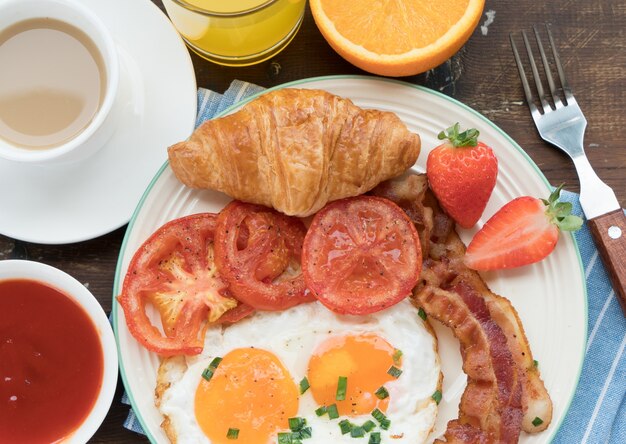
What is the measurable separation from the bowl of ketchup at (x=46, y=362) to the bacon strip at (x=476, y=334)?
136 centimetres

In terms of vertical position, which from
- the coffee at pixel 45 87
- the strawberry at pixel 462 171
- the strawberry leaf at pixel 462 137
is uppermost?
the coffee at pixel 45 87

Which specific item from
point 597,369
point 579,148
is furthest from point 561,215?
point 597,369

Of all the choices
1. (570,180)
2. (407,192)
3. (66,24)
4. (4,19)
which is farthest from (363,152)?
(4,19)

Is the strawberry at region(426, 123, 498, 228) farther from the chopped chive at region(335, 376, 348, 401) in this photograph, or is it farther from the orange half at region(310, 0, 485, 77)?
the chopped chive at region(335, 376, 348, 401)

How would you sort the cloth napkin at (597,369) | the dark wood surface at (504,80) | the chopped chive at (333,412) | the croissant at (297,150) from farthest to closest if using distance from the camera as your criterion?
the dark wood surface at (504,80), the cloth napkin at (597,369), the chopped chive at (333,412), the croissant at (297,150)

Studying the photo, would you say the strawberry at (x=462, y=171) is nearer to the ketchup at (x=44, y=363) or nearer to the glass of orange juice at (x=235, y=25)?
the glass of orange juice at (x=235, y=25)

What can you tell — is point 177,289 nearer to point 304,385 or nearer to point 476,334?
point 304,385

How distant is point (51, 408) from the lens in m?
3.02

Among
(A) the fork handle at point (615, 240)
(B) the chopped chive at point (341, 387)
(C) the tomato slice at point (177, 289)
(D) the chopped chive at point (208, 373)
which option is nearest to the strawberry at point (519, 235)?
(A) the fork handle at point (615, 240)

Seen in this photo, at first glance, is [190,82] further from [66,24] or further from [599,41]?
[599,41]

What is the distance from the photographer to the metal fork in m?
3.10

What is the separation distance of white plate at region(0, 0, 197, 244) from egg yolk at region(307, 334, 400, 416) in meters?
1.04

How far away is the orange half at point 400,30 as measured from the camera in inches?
115

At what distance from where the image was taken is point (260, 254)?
2961 millimetres
